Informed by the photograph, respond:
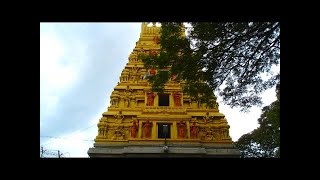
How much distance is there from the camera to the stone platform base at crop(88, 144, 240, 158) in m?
14.1

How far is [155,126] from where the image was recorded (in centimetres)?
1525

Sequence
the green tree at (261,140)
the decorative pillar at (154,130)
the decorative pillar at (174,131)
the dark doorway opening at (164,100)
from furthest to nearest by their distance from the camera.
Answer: the dark doorway opening at (164,100), the decorative pillar at (174,131), the decorative pillar at (154,130), the green tree at (261,140)

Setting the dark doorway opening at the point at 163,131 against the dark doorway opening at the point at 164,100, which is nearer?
the dark doorway opening at the point at 163,131

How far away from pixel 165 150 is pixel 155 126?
1561mm

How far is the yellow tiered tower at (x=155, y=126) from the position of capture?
14477mm

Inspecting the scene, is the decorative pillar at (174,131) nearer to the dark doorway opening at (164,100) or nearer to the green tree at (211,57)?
A: the dark doorway opening at (164,100)

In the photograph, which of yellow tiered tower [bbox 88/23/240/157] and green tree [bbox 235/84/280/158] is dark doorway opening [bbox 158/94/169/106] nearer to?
yellow tiered tower [bbox 88/23/240/157]

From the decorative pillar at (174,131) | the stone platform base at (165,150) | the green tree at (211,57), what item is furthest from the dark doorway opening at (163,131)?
the green tree at (211,57)

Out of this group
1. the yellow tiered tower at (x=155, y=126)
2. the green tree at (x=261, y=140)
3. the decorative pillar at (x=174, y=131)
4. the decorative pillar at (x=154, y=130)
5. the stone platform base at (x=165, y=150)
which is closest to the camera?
the green tree at (x=261, y=140)

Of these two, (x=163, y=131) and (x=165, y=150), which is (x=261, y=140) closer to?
(x=165, y=150)

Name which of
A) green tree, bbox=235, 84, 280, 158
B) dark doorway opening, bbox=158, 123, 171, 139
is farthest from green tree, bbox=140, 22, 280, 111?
dark doorway opening, bbox=158, 123, 171, 139
